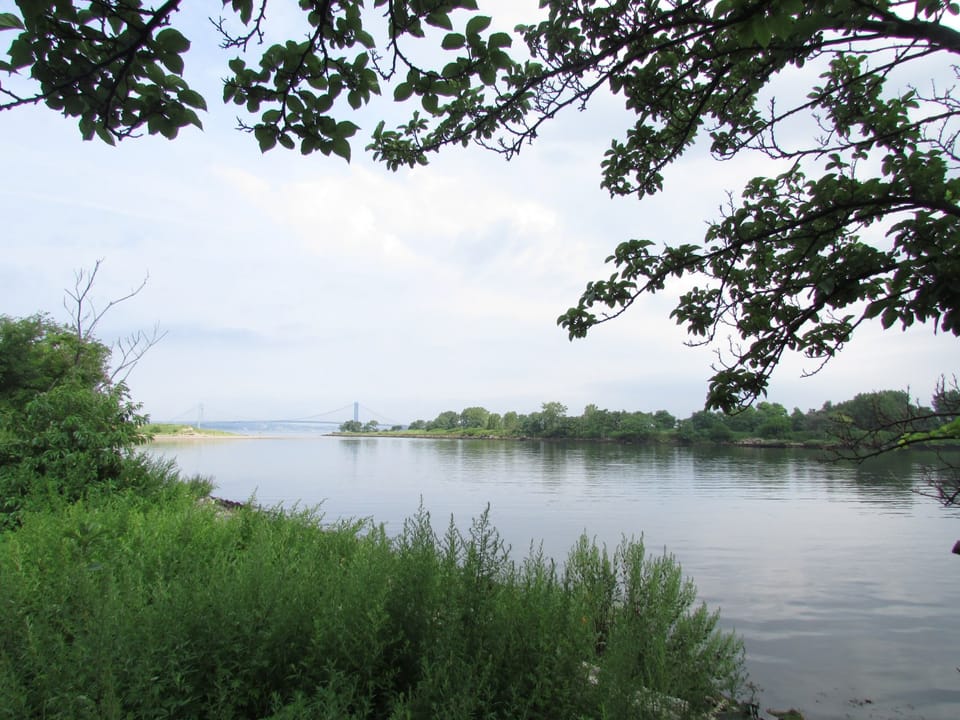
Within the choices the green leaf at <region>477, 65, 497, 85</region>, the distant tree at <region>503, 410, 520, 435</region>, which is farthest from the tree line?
the green leaf at <region>477, 65, 497, 85</region>

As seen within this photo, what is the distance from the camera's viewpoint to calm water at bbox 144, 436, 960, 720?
8.03 meters

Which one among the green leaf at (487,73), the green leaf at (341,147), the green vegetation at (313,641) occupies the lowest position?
the green vegetation at (313,641)

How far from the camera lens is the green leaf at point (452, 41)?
115 inches

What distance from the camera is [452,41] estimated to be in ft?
9.64

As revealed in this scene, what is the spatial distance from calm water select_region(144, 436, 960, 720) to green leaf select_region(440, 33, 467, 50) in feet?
27.0

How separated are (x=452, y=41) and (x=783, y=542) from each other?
21348 mm

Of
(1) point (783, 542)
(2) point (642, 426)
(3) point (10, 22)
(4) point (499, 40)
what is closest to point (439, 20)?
(4) point (499, 40)

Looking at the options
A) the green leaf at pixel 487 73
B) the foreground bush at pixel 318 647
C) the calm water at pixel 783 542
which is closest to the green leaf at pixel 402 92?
the green leaf at pixel 487 73

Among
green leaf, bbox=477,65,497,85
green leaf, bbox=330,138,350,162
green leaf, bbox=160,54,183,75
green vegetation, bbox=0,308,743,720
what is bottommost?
green vegetation, bbox=0,308,743,720

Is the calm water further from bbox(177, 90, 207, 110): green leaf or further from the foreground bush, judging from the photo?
bbox(177, 90, 207, 110): green leaf

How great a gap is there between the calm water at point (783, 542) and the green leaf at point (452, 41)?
8.22 metres

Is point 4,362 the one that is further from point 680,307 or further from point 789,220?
point 789,220

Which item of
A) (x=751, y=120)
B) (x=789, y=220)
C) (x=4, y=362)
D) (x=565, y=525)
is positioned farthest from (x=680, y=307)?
(x=4, y=362)

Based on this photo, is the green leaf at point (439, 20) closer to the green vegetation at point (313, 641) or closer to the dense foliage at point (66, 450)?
the green vegetation at point (313, 641)
